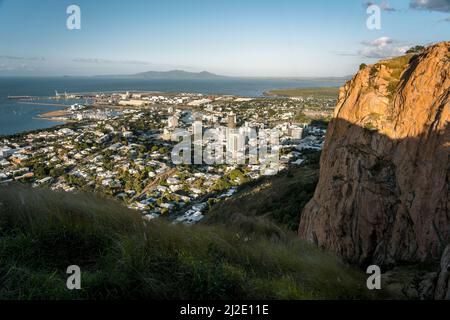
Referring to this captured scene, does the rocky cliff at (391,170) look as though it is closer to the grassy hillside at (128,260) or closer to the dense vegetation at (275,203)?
the grassy hillside at (128,260)

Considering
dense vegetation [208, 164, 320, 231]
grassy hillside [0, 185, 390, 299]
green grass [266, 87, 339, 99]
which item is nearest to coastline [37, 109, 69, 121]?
dense vegetation [208, 164, 320, 231]

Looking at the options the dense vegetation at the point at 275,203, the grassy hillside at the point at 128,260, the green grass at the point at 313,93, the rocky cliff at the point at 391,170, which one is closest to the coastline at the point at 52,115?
the dense vegetation at the point at 275,203

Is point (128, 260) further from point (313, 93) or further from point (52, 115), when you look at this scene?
point (313, 93)

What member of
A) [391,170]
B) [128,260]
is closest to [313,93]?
[391,170]

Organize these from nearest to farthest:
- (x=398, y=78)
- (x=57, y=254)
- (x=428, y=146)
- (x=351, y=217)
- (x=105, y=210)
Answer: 1. (x=57, y=254)
2. (x=105, y=210)
3. (x=428, y=146)
4. (x=351, y=217)
5. (x=398, y=78)

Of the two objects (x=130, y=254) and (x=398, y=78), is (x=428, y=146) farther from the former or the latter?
(x=130, y=254)

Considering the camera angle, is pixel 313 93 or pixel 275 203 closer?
pixel 275 203
